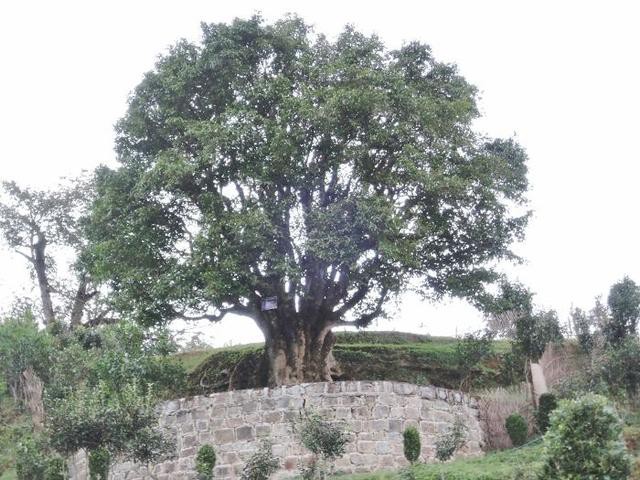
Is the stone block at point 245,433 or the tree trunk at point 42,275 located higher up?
the tree trunk at point 42,275

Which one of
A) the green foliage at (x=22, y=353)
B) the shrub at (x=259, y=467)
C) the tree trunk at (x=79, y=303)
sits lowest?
the shrub at (x=259, y=467)

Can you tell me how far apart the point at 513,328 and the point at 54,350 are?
1428 centimetres

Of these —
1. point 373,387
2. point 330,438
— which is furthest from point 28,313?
point 330,438

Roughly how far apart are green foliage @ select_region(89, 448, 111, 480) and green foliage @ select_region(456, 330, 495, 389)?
10.3 meters

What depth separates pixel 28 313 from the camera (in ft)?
103

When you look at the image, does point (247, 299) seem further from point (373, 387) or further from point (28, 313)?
point (28, 313)

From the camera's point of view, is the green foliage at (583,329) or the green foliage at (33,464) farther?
the green foliage at (583,329)

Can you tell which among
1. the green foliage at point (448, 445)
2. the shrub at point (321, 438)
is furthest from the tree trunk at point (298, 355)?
the shrub at point (321, 438)

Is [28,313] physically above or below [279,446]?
above

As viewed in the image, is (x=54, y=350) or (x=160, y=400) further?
(x=54, y=350)

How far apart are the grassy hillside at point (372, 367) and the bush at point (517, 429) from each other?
4118mm

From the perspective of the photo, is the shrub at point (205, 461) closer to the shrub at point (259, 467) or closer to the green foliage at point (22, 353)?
the shrub at point (259, 467)

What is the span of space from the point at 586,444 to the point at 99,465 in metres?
11.1

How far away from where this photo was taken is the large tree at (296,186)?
19953 millimetres
